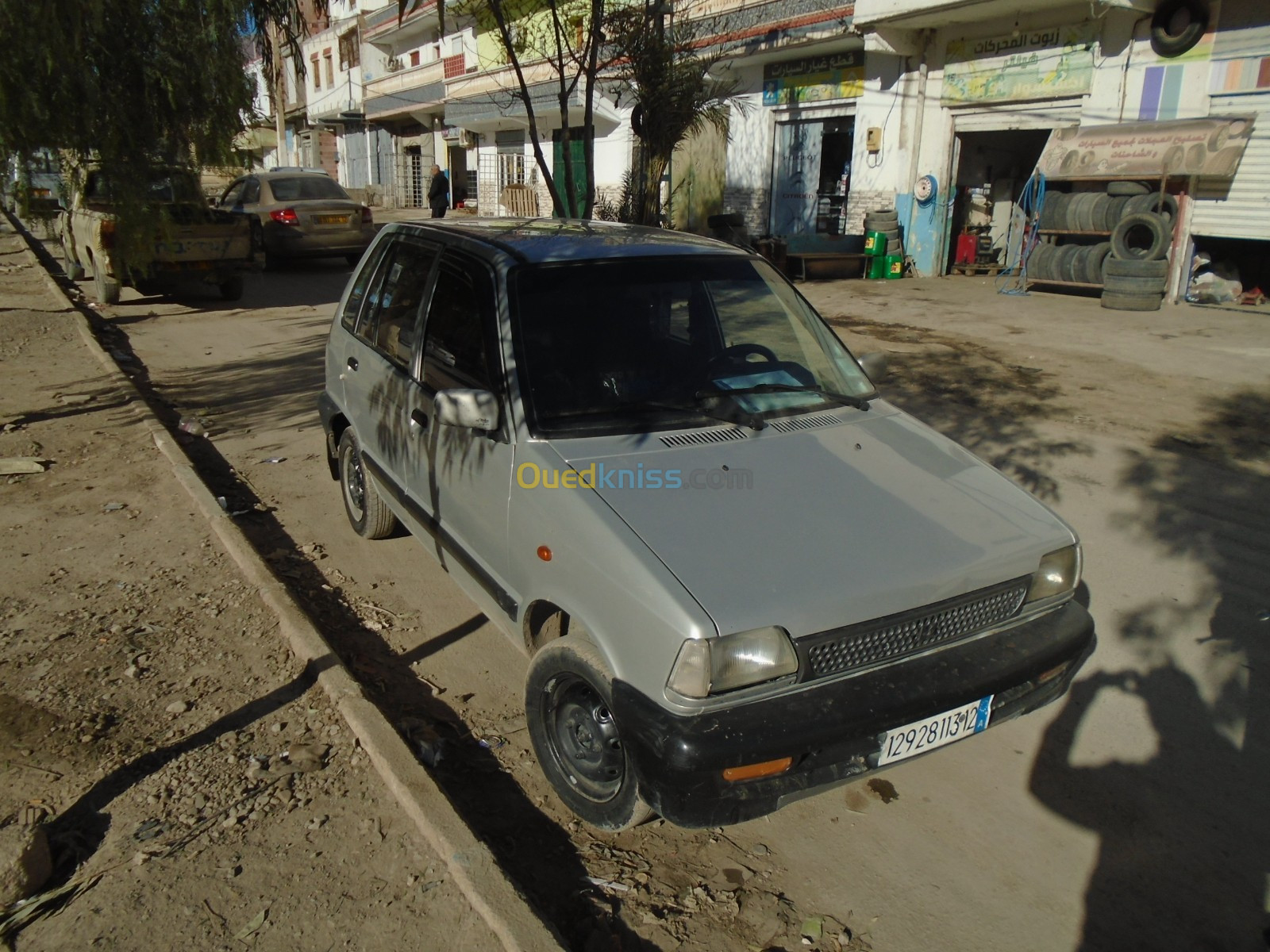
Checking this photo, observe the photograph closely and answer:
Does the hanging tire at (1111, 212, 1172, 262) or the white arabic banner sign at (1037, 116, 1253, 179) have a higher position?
the white arabic banner sign at (1037, 116, 1253, 179)

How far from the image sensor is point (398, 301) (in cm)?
449

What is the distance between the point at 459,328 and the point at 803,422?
146 cm

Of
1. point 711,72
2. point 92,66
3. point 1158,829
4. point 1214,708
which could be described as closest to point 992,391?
point 1214,708

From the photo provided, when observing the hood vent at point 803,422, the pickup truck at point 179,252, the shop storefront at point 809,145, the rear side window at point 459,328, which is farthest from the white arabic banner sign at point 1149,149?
the rear side window at point 459,328

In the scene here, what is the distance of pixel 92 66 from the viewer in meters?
→ 6.21

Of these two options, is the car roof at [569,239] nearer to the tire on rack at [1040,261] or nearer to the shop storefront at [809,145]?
the tire on rack at [1040,261]

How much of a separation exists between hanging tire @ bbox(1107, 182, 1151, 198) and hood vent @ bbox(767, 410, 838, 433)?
11.6 metres

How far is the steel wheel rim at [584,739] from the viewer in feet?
9.52

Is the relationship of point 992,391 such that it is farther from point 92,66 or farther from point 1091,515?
point 92,66

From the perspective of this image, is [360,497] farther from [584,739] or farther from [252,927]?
[252,927]

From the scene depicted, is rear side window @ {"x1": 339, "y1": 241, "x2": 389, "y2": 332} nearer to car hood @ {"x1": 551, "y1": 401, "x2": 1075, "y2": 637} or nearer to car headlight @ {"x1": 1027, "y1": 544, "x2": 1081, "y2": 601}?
car hood @ {"x1": 551, "y1": 401, "x2": 1075, "y2": 637}

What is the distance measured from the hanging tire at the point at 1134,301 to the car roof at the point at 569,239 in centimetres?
1001

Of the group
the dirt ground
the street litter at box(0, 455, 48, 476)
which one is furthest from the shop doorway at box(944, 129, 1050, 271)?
the dirt ground

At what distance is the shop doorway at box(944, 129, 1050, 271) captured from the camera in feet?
54.8
